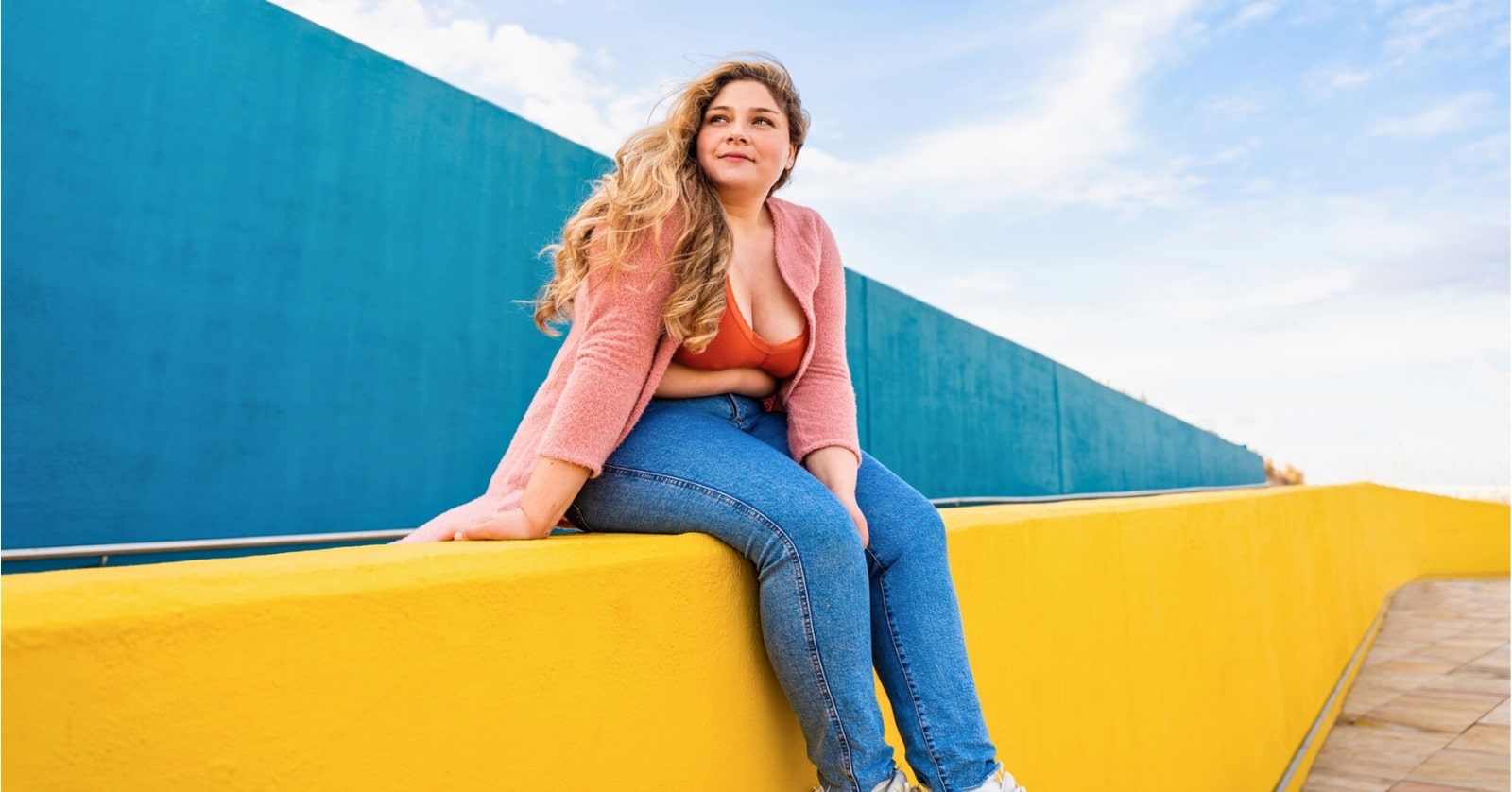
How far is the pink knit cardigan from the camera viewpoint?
1.27m

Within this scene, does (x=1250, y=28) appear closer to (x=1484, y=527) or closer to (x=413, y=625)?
(x=1484, y=527)

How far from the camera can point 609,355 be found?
1.30 meters

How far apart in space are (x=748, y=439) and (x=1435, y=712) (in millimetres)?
5472

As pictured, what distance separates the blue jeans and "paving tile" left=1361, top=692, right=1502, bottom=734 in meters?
4.85

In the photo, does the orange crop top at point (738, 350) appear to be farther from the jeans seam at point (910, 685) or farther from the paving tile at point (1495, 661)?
the paving tile at point (1495, 661)

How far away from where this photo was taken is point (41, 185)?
10.7 ft

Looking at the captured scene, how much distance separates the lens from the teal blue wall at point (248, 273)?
3275 mm

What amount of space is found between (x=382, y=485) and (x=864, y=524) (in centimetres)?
339

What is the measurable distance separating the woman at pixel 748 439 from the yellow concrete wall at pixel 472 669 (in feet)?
0.34

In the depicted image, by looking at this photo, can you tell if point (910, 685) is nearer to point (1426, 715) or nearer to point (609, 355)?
point (609, 355)

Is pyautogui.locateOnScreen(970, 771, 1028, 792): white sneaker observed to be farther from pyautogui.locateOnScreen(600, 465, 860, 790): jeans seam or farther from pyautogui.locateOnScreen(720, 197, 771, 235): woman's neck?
pyautogui.locateOnScreen(720, 197, 771, 235): woman's neck

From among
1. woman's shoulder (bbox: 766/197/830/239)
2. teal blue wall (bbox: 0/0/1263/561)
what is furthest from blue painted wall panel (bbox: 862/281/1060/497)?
woman's shoulder (bbox: 766/197/830/239)

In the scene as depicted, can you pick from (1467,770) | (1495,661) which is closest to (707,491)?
(1467,770)

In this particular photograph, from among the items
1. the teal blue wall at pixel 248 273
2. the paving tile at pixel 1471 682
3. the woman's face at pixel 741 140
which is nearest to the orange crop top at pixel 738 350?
the woman's face at pixel 741 140
